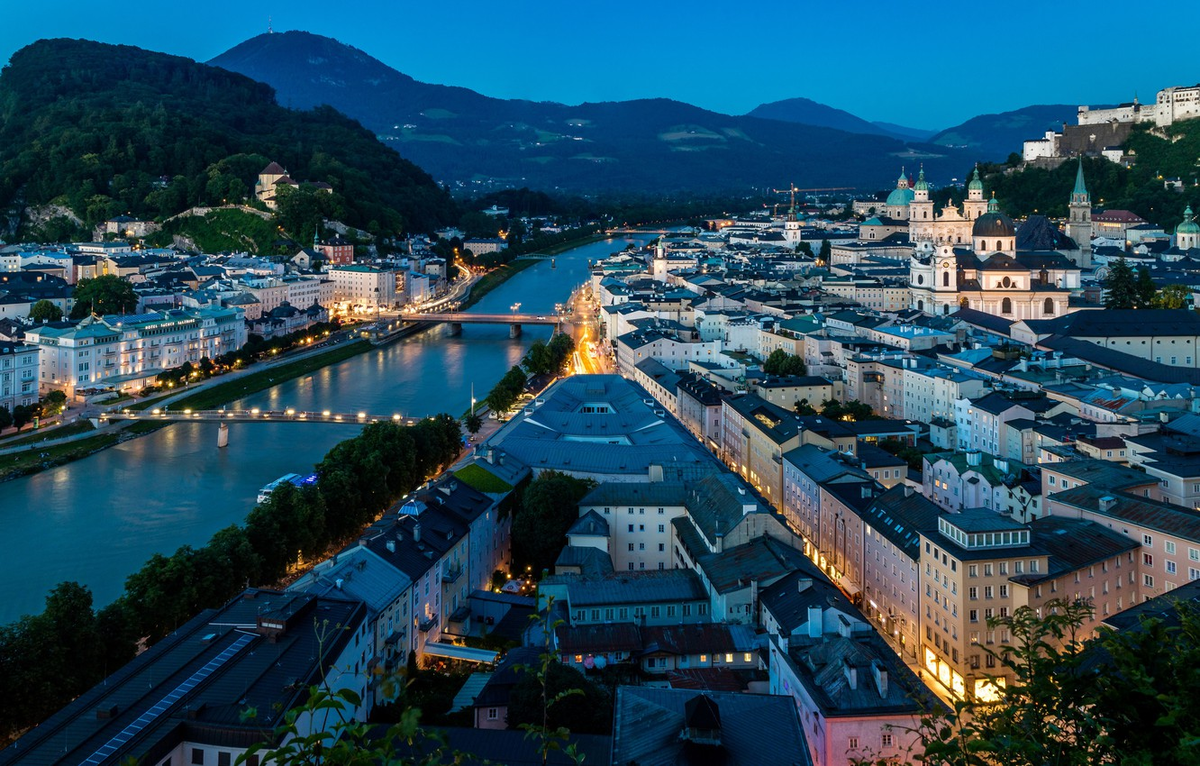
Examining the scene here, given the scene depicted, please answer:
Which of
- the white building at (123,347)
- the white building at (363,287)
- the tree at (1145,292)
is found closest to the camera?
the white building at (123,347)

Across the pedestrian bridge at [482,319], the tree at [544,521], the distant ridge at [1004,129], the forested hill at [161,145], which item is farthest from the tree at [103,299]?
the distant ridge at [1004,129]

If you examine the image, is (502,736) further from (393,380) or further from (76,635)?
(393,380)

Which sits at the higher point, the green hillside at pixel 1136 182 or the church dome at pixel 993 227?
the green hillside at pixel 1136 182

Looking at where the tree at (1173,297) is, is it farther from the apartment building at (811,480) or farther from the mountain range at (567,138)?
the mountain range at (567,138)

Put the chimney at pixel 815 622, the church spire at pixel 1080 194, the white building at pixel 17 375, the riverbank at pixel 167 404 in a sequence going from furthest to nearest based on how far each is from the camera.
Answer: the church spire at pixel 1080 194, the white building at pixel 17 375, the riverbank at pixel 167 404, the chimney at pixel 815 622

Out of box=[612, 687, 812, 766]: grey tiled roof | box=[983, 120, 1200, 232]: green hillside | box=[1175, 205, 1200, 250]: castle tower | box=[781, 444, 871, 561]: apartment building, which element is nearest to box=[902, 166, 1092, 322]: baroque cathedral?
box=[1175, 205, 1200, 250]: castle tower

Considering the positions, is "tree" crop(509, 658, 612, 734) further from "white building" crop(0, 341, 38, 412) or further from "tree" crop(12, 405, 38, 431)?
"white building" crop(0, 341, 38, 412)

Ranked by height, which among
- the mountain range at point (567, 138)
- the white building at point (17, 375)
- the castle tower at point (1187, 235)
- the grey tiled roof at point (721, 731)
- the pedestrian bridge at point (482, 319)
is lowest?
the grey tiled roof at point (721, 731)
